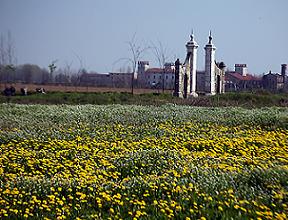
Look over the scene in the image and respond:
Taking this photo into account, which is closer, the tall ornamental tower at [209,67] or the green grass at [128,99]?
the green grass at [128,99]

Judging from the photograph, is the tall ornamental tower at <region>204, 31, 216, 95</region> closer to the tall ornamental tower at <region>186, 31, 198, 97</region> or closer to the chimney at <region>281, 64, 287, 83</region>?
the tall ornamental tower at <region>186, 31, 198, 97</region>

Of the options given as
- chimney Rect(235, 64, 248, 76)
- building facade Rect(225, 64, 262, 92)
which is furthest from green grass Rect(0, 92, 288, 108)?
chimney Rect(235, 64, 248, 76)

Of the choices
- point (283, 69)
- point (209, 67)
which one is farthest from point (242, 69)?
point (209, 67)

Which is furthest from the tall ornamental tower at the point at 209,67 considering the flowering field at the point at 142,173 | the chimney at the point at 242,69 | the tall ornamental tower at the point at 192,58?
the chimney at the point at 242,69

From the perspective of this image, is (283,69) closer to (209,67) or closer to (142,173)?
(209,67)

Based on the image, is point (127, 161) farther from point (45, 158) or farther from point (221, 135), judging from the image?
point (221, 135)

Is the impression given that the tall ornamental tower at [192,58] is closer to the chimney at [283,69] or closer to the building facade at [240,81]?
the building facade at [240,81]

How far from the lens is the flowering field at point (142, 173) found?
4.84 meters

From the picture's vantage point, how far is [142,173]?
649cm

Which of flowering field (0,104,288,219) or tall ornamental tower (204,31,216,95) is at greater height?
tall ornamental tower (204,31,216,95)

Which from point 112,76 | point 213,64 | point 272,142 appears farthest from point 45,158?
point 112,76

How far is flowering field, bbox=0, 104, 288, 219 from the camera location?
4.84 m

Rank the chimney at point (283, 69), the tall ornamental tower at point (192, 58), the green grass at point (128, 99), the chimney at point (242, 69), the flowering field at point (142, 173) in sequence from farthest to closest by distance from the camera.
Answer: the chimney at point (242, 69)
the chimney at point (283, 69)
the tall ornamental tower at point (192, 58)
the green grass at point (128, 99)
the flowering field at point (142, 173)

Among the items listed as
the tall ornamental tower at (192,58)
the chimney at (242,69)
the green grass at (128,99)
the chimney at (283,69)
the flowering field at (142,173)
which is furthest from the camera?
the chimney at (242,69)
